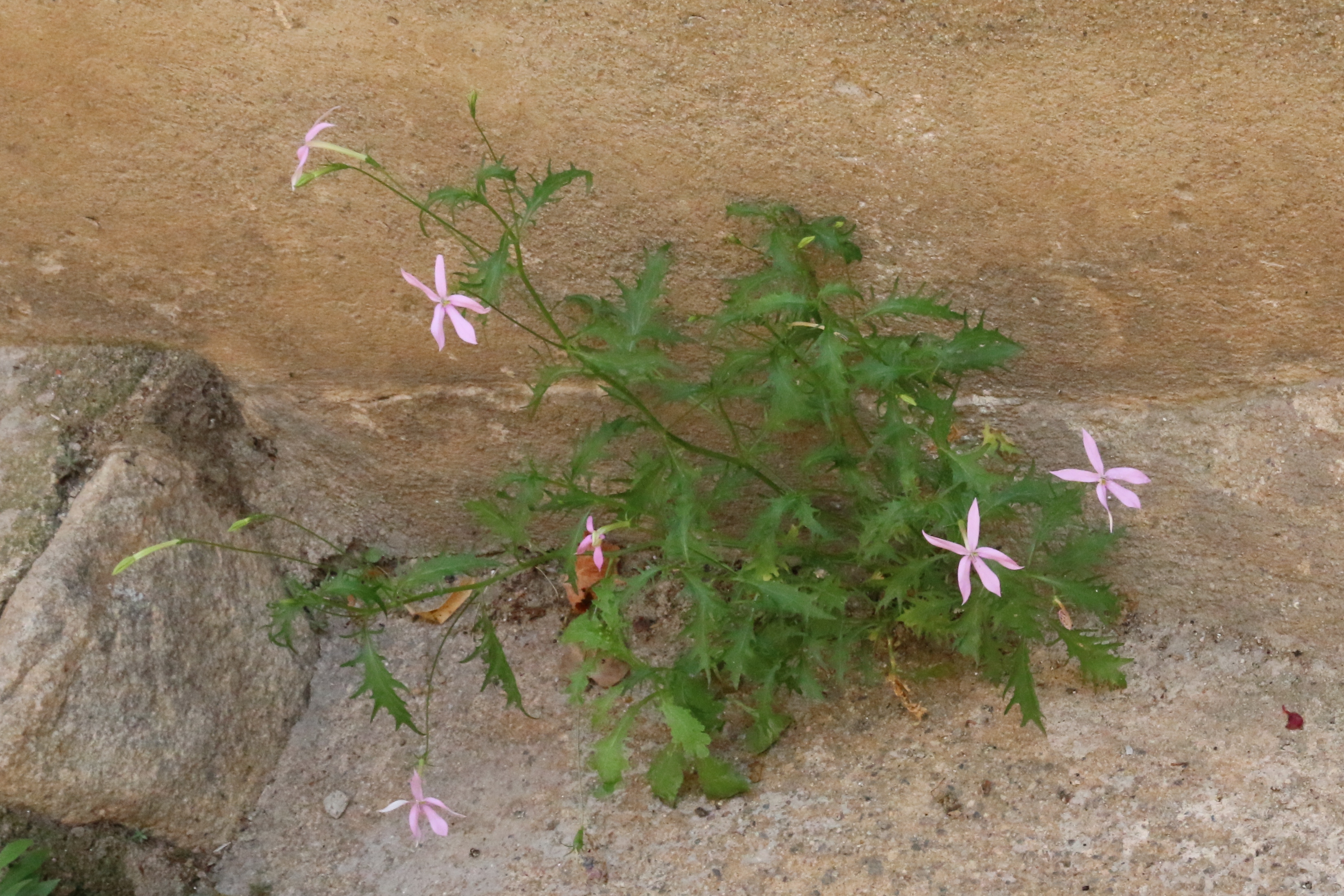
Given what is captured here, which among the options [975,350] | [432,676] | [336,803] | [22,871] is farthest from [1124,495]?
[22,871]

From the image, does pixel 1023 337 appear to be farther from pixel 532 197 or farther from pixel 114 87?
pixel 114 87

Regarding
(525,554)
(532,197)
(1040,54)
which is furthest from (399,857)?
(1040,54)

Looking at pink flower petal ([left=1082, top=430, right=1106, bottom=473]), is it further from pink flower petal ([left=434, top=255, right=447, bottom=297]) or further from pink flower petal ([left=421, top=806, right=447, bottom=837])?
pink flower petal ([left=421, top=806, right=447, bottom=837])

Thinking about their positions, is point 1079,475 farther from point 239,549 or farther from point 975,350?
point 239,549

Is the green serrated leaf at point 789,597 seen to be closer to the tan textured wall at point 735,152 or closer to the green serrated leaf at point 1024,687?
the green serrated leaf at point 1024,687

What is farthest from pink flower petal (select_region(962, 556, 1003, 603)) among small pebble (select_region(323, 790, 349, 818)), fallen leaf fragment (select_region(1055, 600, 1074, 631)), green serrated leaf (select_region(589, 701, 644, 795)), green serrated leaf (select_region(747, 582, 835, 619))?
small pebble (select_region(323, 790, 349, 818))
